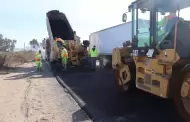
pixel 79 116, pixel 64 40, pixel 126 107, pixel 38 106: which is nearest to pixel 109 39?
pixel 64 40

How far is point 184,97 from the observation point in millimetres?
4266

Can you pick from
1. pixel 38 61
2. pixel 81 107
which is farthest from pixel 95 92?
pixel 38 61

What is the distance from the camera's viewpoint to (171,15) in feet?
18.1

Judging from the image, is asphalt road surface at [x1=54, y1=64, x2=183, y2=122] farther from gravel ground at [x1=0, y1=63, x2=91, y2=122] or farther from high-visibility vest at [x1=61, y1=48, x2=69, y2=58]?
high-visibility vest at [x1=61, y1=48, x2=69, y2=58]

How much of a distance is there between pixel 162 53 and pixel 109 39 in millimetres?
11642

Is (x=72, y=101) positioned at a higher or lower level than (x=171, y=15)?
lower

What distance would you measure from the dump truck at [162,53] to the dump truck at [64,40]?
25.8 ft

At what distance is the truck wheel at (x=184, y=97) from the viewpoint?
420cm

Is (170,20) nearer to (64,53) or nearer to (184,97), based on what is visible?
(184,97)

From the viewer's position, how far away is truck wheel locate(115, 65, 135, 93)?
6938mm

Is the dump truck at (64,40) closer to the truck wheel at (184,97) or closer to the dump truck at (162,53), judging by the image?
the dump truck at (162,53)

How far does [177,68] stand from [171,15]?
4.86ft

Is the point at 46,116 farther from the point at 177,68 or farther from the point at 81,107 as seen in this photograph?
the point at 177,68

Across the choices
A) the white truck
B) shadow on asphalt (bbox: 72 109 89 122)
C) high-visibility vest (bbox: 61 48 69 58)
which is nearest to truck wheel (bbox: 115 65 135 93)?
shadow on asphalt (bbox: 72 109 89 122)
